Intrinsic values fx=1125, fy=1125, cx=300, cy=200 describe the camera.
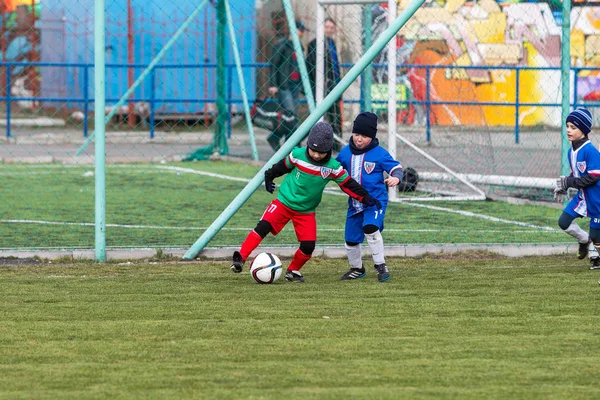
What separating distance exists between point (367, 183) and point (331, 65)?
5951mm

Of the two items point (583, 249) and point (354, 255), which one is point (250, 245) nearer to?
point (354, 255)

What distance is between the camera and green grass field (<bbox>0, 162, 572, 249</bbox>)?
10.6m

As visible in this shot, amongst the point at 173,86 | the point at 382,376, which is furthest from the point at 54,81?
the point at 382,376

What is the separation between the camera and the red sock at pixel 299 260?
27.9 feet

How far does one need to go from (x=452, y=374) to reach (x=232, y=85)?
17528mm

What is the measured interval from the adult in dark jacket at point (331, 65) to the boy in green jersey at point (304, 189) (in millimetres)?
5590

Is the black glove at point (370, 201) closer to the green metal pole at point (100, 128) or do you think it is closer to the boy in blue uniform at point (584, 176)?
the boy in blue uniform at point (584, 176)

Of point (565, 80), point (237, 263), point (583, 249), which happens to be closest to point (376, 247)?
point (237, 263)

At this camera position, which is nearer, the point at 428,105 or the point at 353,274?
the point at 353,274

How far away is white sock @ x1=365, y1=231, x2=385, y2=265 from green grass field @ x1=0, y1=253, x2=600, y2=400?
0.17 meters

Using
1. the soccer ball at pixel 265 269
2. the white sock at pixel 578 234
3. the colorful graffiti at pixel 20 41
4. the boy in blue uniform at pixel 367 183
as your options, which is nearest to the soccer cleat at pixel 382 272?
the boy in blue uniform at pixel 367 183

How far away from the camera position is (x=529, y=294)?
7762mm

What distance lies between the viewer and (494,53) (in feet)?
84.1

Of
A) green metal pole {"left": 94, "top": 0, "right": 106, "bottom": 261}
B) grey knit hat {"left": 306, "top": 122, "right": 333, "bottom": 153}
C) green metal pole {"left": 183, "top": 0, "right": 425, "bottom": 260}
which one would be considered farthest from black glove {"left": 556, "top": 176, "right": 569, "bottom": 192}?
green metal pole {"left": 94, "top": 0, "right": 106, "bottom": 261}
